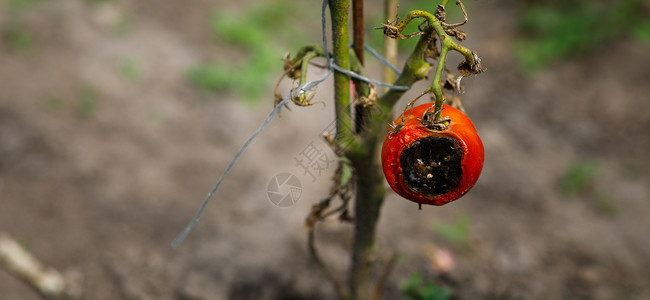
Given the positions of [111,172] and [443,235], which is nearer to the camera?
[443,235]

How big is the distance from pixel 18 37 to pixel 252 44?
171cm

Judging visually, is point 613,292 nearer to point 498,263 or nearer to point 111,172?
point 498,263

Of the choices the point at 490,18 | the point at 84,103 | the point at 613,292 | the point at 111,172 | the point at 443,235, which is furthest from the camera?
the point at 490,18

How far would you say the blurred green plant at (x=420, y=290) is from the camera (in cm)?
201

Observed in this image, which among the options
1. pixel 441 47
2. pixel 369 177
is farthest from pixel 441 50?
pixel 369 177

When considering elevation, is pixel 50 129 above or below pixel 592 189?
below

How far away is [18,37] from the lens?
11.3 feet

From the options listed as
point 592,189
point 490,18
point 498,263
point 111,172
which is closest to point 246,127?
point 111,172

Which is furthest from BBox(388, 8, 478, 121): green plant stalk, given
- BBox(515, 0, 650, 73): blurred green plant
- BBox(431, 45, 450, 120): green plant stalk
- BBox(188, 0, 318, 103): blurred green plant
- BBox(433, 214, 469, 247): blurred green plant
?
BBox(515, 0, 650, 73): blurred green plant

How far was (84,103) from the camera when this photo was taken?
3146 millimetres

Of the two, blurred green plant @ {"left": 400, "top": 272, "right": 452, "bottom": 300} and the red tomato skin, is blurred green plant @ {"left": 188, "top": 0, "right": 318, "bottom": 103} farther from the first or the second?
the red tomato skin

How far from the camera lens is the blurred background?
227cm

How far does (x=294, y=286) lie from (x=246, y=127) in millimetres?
1323

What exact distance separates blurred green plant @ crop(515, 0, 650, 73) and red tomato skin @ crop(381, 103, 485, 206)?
3.02 metres
